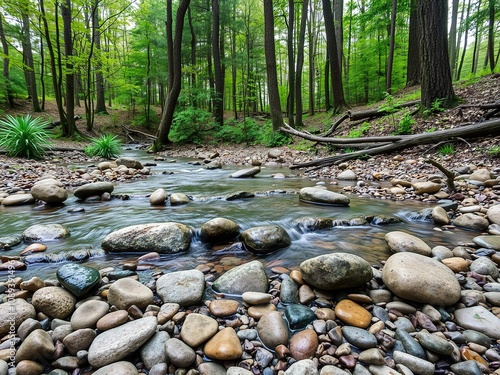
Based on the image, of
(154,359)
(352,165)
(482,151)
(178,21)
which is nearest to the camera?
(154,359)

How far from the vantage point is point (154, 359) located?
129 centimetres

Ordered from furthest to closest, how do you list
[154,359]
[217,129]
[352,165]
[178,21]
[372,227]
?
[217,129] → [178,21] → [352,165] → [372,227] → [154,359]

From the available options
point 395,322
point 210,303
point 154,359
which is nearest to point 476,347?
point 395,322

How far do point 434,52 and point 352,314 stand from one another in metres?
6.98

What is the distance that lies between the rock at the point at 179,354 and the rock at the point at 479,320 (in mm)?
1466

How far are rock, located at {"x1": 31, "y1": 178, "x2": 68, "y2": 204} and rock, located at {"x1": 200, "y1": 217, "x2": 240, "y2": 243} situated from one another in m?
2.58

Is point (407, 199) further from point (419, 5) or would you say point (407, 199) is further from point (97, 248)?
point (419, 5)

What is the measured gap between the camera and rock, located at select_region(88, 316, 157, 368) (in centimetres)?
126

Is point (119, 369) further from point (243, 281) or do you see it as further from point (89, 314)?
point (243, 281)

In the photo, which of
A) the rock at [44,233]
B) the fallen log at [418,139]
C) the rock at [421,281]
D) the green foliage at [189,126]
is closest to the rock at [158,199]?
the rock at [44,233]

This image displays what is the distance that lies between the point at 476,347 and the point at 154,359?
158 cm

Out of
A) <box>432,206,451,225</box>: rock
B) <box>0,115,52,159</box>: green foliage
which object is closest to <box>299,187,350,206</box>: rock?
<box>432,206,451,225</box>: rock

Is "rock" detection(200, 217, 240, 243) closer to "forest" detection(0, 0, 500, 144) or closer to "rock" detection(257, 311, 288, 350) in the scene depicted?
"rock" detection(257, 311, 288, 350)

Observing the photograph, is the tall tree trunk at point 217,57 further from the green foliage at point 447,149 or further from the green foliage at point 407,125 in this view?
the green foliage at point 447,149
